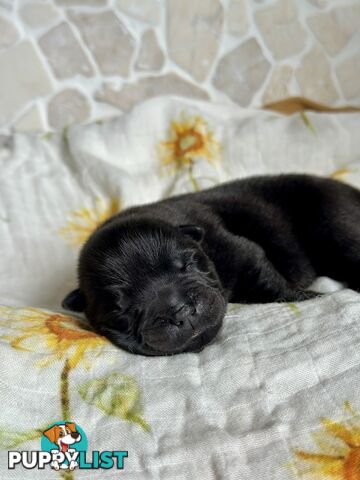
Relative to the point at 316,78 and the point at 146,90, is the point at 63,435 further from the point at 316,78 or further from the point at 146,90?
the point at 316,78

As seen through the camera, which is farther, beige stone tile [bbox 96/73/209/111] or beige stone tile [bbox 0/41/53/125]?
beige stone tile [bbox 96/73/209/111]

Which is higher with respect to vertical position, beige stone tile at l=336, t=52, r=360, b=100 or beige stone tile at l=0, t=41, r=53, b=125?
beige stone tile at l=0, t=41, r=53, b=125

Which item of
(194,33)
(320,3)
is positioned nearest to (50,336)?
(194,33)

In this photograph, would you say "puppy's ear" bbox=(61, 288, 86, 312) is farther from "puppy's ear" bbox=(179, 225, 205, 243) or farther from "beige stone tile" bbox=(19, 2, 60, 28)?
"beige stone tile" bbox=(19, 2, 60, 28)

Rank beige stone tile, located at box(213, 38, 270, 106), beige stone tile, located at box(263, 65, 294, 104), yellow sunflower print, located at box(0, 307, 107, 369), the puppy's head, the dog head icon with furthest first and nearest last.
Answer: beige stone tile, located at box(263, 65, 294, 104) < beige stone tile, located at box(213, 38, 270, 106) < the puppy's head < yellow sunflower print, located at box(0, 307, 107, 369) < the dog head icon

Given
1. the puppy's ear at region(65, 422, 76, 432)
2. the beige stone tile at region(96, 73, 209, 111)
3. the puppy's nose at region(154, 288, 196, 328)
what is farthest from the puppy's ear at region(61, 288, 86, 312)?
the beige stone tile at region(96, 73, 209, 111)

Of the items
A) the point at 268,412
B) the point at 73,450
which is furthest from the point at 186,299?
the point at 73,450
